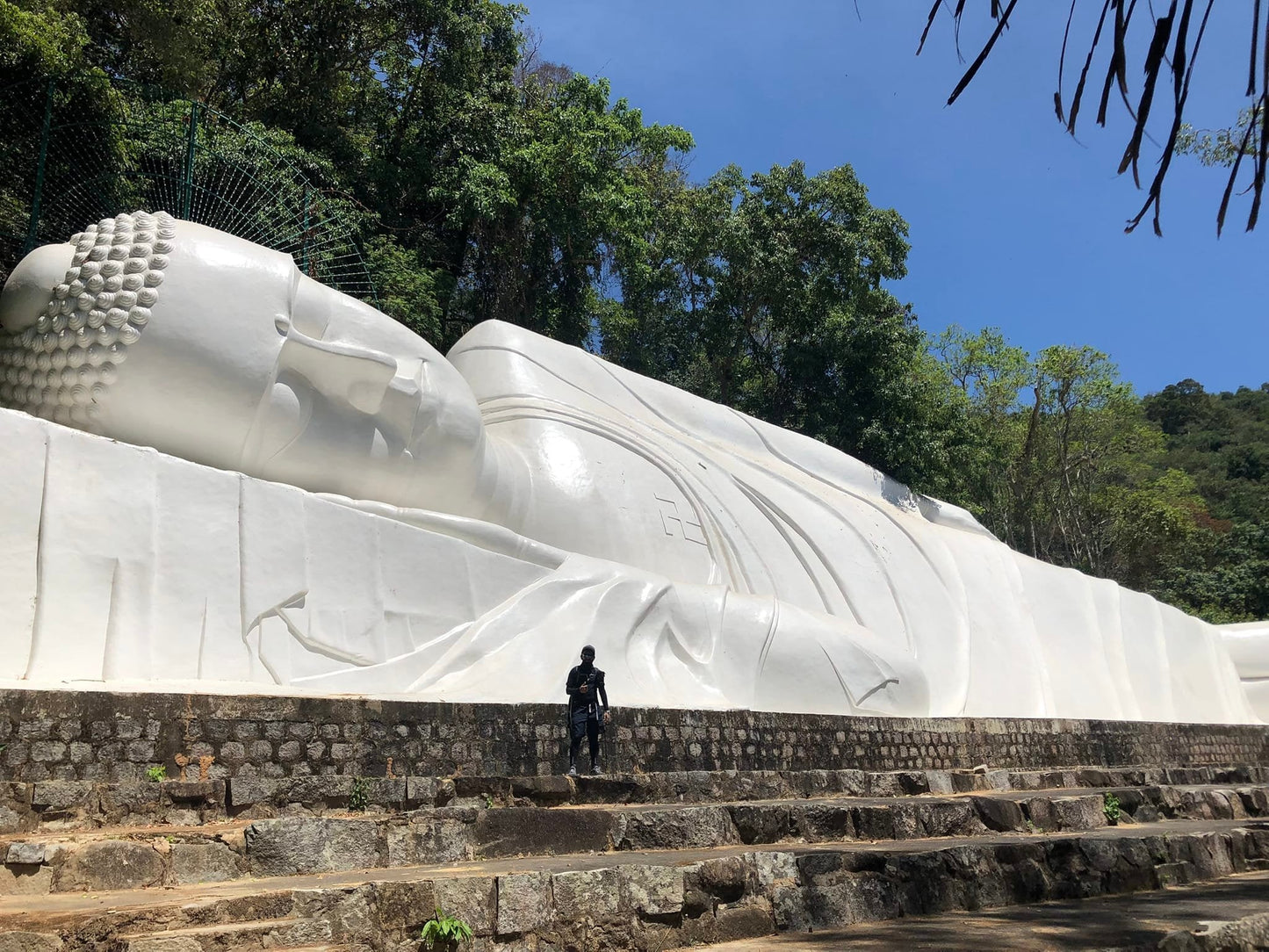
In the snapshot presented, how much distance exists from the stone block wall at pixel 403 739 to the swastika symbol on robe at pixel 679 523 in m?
1.79

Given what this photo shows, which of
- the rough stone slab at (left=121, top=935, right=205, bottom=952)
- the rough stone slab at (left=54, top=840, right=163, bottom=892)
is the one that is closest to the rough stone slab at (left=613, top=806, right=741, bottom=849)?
the rough stone slab at (left=54, top=840, right=163, bottom=892)

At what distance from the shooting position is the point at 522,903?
3.05 m

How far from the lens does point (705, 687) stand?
6996 mm

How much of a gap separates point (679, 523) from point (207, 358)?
3.68m

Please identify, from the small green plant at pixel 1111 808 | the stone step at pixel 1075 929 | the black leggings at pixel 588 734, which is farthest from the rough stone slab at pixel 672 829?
the small green plant at pixel 1111 808

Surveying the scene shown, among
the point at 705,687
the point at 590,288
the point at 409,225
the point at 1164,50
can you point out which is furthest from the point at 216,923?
the point at 590,288

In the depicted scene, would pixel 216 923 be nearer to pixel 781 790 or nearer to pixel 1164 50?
pixel 1164 50

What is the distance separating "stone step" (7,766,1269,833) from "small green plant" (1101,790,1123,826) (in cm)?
96

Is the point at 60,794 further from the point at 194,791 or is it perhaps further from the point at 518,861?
the point at 518,861

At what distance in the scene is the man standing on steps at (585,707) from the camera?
17.8 ft

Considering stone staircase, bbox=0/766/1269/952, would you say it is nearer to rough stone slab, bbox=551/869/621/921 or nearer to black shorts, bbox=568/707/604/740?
rough stone slab, bbox=551/869/621/921

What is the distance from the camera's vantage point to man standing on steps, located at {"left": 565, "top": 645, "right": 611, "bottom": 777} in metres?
5.43

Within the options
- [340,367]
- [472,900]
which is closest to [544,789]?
[472,900]

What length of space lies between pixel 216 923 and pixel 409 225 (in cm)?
1467
